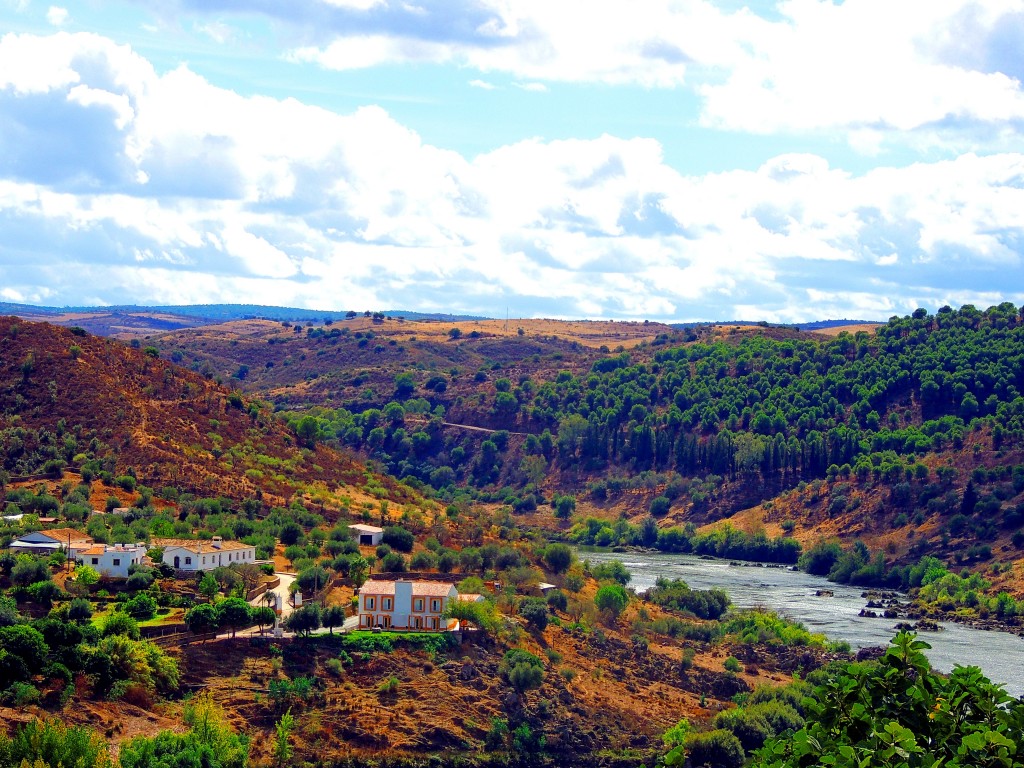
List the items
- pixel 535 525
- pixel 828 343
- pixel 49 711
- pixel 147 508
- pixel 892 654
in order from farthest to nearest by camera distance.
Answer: pixel 828 343 → pixel 535 525 → pixel 147 508 → pixel 49 711 → pixel 892 654

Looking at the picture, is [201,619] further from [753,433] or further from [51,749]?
[753,433]

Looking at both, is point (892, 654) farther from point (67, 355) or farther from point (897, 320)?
point (897, 320)

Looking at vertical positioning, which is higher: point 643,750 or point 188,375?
point 188,375

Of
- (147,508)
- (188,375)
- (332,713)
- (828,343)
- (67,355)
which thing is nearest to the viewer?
(332,713)

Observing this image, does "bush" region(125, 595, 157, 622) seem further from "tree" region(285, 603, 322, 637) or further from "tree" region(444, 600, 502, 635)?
"tree" region(444, 600, 502, 635)

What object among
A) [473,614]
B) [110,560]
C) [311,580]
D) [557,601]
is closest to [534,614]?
[473,614]

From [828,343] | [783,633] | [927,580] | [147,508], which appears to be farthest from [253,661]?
[828,343]

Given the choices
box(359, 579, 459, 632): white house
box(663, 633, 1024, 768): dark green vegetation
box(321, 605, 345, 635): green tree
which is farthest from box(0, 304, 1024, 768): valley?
box(359, 579, 459, 632): white house
